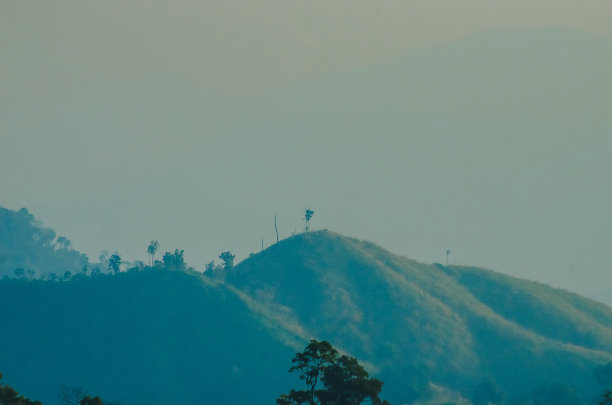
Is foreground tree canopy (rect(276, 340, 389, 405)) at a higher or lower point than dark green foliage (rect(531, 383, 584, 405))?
lower

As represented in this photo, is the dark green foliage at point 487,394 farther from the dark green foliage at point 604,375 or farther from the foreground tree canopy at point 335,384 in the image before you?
the foreground tree canopy at point 335,384

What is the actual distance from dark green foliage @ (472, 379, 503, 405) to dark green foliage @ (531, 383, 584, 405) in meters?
7.26

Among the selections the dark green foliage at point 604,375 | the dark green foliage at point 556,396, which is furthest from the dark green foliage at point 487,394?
the dark green foliage at point 604,375

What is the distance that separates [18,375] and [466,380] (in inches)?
3995

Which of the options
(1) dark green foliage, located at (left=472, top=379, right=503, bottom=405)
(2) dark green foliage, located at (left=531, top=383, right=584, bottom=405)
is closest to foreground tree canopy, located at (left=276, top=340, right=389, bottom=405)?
(1) dark green foliage, located at (left=472, top=379, right=503, bottom=405)

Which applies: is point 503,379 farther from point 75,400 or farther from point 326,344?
point 326,344

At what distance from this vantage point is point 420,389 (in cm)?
18100

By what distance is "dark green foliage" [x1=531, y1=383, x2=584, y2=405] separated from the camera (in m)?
174

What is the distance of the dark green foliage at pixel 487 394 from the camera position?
17750cm

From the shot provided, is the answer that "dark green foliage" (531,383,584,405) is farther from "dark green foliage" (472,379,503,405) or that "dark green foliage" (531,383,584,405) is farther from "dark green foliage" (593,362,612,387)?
"dark green foliage" (593,362,612,387)

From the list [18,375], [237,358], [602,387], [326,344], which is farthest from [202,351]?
[326,344]

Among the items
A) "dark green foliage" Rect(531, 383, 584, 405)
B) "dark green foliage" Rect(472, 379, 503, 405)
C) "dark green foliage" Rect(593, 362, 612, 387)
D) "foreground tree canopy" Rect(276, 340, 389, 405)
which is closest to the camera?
"foreground tree canopy" Rect(276, 340, 389, 405)

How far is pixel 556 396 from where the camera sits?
175 metres

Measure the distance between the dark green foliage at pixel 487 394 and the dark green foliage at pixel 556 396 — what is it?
7.26m
